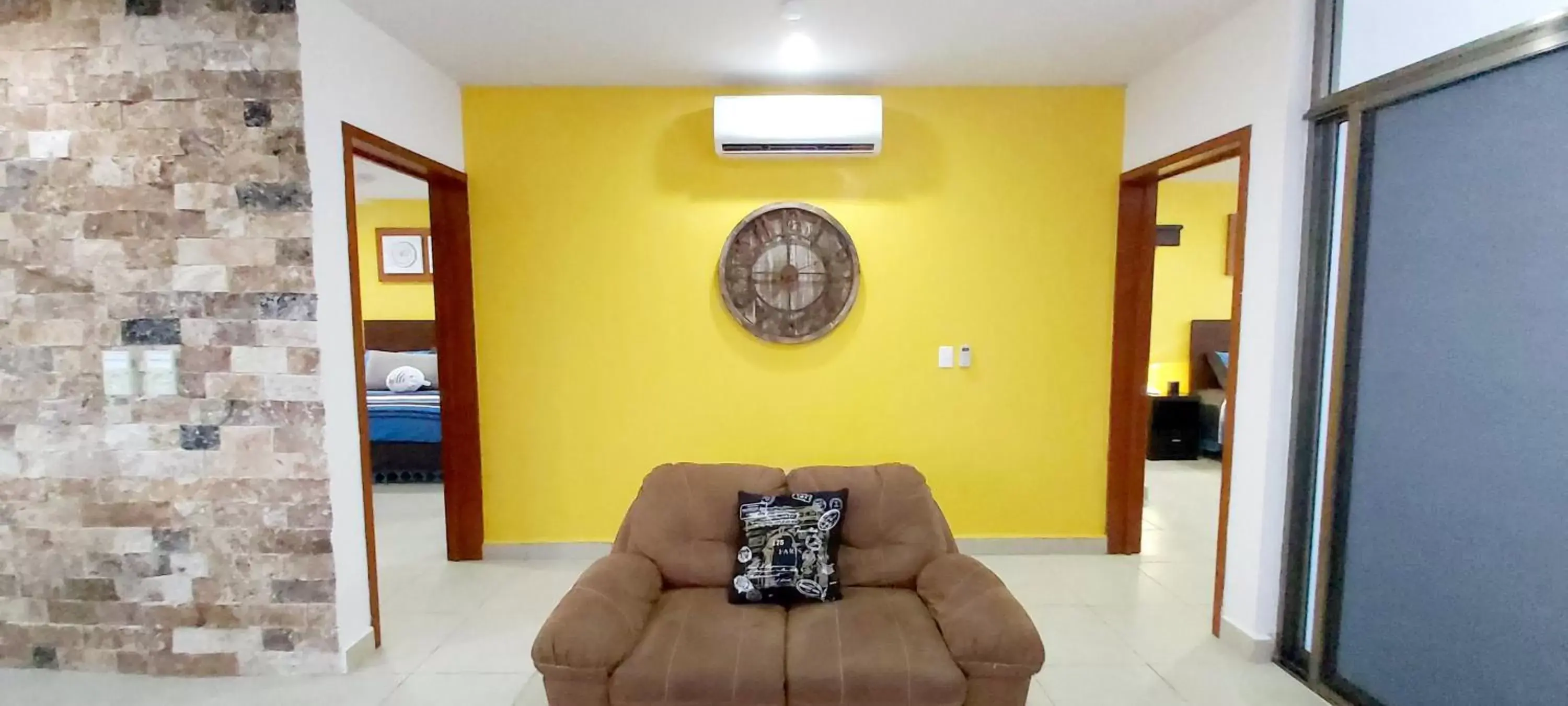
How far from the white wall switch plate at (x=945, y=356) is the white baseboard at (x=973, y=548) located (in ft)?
3.06

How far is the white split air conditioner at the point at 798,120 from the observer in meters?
3.11

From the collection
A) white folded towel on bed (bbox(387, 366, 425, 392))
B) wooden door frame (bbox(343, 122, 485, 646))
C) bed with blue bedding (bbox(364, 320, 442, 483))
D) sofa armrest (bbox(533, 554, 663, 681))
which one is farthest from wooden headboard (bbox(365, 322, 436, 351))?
sofa armrest (bbox(533, 554, 663, 681))

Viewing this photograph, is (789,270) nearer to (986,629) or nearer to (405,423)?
(986,629)

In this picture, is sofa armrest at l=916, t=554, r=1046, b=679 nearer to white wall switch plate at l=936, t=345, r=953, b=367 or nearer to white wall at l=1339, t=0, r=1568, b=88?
white wall switch plate at l=936, t=345, r=953, b=367

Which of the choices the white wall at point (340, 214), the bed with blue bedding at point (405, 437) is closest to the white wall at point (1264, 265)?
the white wall at point (340, 214)

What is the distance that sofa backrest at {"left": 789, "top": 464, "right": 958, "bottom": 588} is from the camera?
236 centimetres

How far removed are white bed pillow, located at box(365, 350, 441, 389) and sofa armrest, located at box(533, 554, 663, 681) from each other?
4060 millimetres

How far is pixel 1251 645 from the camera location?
247 centimetres

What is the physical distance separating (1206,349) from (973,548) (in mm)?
3616

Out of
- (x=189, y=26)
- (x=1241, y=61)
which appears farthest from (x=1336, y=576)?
(x=189, y=26)

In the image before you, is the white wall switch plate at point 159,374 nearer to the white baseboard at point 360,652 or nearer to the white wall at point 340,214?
the white wall at point 340,214

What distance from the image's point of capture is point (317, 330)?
2.28 meters

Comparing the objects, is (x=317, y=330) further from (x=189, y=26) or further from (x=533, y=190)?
(x=533, y=190)

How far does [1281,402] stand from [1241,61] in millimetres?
1247
